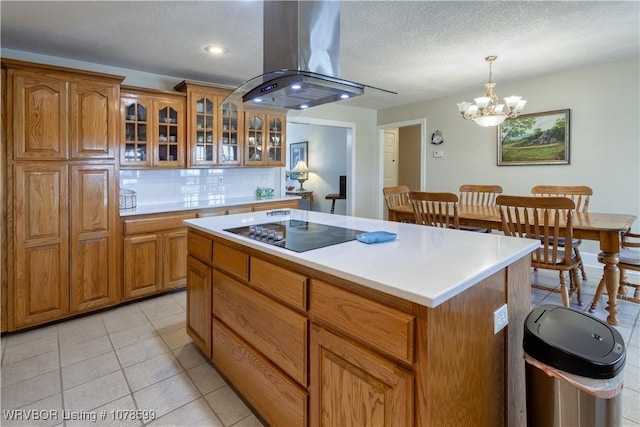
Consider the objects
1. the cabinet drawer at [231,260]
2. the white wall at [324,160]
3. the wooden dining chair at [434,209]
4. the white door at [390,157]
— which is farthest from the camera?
the white wall at [324,160]

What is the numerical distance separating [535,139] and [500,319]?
3902mm

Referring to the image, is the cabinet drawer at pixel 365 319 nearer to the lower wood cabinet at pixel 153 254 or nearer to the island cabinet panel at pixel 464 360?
the island cabinet panel at pixel 464 360

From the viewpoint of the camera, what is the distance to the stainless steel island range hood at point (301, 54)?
5.65 ft

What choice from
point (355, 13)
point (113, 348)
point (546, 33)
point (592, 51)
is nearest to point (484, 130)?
point (592, 51)

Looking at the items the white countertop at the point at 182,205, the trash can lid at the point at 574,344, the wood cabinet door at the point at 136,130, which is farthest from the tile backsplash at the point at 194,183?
the trash can lid at the point at 574,344

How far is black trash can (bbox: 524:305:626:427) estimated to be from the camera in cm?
109

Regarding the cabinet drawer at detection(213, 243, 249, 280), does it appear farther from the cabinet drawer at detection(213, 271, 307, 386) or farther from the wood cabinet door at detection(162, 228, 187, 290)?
the wood cabinet door at detection(162, 228, 187, 290)

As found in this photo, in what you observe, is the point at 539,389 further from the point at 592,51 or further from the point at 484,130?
the point at 484,130

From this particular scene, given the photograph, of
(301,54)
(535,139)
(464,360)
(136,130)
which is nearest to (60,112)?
(136,130)

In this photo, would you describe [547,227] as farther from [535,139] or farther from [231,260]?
[535,139]

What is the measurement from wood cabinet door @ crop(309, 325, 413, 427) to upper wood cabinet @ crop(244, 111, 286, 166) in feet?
10.7

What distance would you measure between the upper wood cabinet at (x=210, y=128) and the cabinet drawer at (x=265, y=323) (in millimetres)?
2208

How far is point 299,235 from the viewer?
180 cm

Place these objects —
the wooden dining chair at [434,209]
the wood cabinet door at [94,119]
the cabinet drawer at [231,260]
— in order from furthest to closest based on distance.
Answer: the wooden dining chair at [434,209], the wood cabinet door at [94,119], the cabinet drawer at [231,260]
